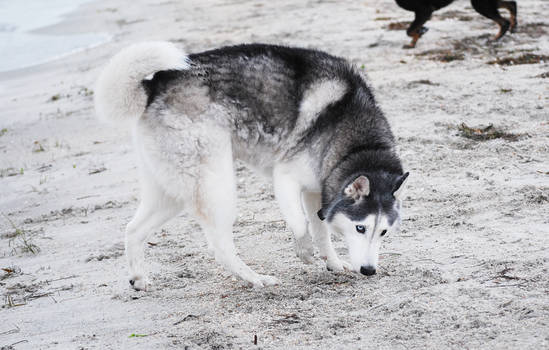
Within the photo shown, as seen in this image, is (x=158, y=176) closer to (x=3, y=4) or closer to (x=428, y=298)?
(x=428, y=298)

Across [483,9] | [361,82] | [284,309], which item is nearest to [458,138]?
[361,82]

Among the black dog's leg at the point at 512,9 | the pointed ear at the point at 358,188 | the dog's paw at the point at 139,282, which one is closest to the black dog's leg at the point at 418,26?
the black dog's leg at the point at 512,9

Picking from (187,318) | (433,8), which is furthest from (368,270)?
(433,8)

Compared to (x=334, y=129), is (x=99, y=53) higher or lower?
lower

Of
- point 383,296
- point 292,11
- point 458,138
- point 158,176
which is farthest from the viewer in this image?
point 292,11

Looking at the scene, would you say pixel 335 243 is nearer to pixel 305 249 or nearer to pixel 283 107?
pixel 305 249

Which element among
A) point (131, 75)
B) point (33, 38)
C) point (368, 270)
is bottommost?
point (33, 38)

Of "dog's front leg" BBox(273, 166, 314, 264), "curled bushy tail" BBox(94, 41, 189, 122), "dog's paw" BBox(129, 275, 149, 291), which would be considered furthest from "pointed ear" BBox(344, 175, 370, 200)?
"dog's paw" BBox(129, 275, 149, 291)

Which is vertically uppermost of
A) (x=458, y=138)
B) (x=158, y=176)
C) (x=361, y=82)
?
(x=361, y=82)

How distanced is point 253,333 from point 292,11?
10984mm

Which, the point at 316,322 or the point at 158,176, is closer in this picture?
the point at 316,322

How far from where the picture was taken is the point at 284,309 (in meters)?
3.38

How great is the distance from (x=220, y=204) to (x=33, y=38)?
13222mm

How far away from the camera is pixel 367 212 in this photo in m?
3.52
